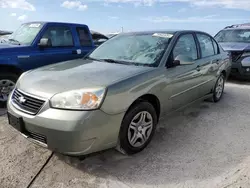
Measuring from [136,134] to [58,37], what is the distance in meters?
3.24

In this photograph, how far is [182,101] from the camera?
3.76 metres

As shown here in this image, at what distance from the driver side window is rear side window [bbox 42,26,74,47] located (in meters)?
2.60

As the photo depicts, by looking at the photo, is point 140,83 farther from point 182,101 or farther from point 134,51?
point 182,101

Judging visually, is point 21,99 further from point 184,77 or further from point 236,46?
point 236,46

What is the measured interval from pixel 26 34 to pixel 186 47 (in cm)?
326

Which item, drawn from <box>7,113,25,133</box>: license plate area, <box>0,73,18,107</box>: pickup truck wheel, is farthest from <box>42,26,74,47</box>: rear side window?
<box>7,113,25,133</box>: license plate area

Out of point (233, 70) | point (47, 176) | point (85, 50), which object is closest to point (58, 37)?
point (85, 50)

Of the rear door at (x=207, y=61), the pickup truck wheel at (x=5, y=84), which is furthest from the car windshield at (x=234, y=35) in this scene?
the pickup truck wheel at (x=5, y=84)

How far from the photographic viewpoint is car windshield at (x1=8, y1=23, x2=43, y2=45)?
16.4 ft

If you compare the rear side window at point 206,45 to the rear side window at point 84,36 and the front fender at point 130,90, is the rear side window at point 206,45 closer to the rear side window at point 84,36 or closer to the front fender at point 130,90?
the front fender at point 130,90

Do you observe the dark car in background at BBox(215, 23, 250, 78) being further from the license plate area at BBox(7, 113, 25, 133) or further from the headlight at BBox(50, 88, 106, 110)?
the license plate area at BBox(7, 113, 25, 133)

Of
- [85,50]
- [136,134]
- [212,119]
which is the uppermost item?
[85,50]

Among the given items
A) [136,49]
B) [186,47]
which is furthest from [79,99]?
[186,47]

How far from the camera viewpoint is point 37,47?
16.1ft
